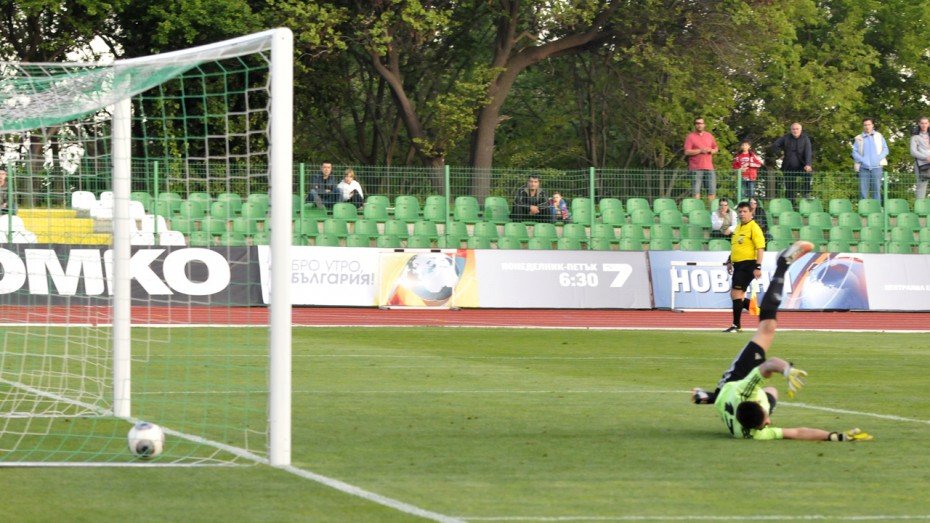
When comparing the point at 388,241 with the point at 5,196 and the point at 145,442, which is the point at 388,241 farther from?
the point at 145,442

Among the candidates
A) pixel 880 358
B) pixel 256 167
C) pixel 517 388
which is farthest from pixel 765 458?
pixel 256 167

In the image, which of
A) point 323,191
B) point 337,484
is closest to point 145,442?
point 337,484

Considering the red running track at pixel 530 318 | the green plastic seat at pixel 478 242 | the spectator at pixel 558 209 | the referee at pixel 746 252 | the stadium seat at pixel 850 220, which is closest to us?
the referee at pixel 746 252

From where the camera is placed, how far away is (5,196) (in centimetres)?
1806

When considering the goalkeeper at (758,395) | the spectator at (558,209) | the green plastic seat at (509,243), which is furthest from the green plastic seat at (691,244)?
the goalkeeper at (758,395)

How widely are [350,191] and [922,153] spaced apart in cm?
1269

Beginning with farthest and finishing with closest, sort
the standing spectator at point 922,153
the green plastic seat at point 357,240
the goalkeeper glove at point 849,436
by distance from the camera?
1. the standing spectator at point 922,153
2. the green plastic seat at point 357,240
3. the goalkeeper glove at point 849,436

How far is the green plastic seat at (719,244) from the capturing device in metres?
30.3

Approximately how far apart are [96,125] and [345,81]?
33278 millimetres

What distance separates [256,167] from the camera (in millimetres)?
26469

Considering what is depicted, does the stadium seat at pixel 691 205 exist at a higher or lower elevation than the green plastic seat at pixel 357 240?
higher

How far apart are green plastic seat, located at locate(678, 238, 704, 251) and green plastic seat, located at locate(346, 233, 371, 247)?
22.3 feet

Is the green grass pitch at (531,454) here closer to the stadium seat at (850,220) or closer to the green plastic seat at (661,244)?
the green plastic seat at (661,244)

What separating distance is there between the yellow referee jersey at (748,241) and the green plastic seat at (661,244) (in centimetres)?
669
